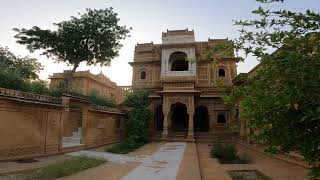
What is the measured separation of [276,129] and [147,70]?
2613 cm

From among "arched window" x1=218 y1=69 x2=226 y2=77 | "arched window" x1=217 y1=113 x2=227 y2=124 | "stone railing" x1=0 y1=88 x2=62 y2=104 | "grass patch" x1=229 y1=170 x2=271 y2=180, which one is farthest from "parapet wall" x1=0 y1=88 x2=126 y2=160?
"arched window" x1=218 y1=69 x2=226 y2=77

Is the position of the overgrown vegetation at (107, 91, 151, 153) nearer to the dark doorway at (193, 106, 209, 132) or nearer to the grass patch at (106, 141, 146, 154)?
the grass patch at (106, 141, 146, 154)

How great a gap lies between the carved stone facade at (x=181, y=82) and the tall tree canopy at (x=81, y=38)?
397 cm

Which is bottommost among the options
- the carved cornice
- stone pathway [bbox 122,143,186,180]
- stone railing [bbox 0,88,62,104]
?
stone pathway [bbox 122,143,186,180]

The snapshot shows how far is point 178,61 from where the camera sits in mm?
31000

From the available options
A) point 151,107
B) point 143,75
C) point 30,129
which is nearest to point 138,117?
point 151,107

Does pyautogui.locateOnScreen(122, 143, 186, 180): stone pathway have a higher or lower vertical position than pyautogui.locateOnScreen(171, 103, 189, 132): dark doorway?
lower

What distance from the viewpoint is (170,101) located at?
23812 mm

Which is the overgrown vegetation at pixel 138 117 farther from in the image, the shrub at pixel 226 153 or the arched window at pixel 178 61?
the arched window at pixel 178 61

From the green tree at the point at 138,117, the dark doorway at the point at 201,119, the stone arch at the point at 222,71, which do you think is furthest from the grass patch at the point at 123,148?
the stone arch at the point at 222,71

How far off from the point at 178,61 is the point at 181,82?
7317 millimetres

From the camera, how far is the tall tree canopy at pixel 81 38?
83.4ft

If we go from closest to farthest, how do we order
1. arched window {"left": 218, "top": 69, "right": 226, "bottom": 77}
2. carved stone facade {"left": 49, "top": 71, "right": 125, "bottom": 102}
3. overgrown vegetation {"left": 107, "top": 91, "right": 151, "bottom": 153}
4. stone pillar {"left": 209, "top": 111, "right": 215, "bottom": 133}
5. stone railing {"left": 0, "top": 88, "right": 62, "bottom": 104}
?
stone railing {"left": 0, "top": 88, "right": 62, "bottom": 104}, overgrown vegetation {"left": 107, "top": 91, "right": 151, "bottom": 153}, stone pillar {"left": 209, "top": 111, "right": 215, "bottom": 133}, arched window {"left": 218, "top": 69, "right": 226, "bottom": 77}, carved stone facade {"left": 49, "top": 71, "right": 125, "bottom": 102}

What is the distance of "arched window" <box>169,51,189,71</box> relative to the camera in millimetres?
28341
